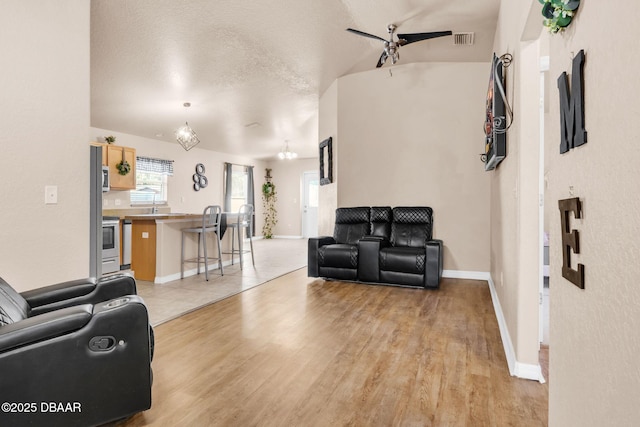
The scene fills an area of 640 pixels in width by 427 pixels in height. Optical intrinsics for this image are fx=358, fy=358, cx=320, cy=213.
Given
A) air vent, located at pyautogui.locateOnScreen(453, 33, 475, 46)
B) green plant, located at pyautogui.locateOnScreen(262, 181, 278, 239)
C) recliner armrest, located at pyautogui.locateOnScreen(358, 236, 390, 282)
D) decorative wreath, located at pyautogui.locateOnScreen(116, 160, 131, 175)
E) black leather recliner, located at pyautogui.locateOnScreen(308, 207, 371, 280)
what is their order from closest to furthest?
air vent, located at pyautogui.locateOnScreen(453, 33, 475, 46)
recliner armrest, located at pyautogui.locateOnScreen(358, 236, 390, 282)
black leather recliner, located at pyautogui.locateOnScreen(308, 207, 371, 280)
decorative wreath, located at pyautogui.locateOnScreen(116, 160, 131, 175)
green plant, located at pyautogui.locateOnScreen(262, 181, 278, 239)

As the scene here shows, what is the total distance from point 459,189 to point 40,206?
4556 mm

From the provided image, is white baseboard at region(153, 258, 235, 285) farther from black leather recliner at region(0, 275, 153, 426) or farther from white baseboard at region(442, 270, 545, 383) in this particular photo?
white baseboard at region(442, 270, 545, 383)

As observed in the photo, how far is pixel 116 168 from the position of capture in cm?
653

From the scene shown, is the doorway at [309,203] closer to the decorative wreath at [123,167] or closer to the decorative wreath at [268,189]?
the decorative wreath at [268,189]

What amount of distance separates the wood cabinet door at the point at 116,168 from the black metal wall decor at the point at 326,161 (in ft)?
12.2

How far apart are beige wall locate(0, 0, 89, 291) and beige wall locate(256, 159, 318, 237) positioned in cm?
877

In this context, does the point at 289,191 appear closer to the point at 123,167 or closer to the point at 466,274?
the point at 123,167

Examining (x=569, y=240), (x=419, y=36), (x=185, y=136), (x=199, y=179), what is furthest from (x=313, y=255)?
(x=199, y=179)

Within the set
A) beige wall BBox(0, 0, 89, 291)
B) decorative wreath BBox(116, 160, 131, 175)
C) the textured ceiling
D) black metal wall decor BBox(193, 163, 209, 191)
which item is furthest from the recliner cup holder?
black metal wall decor BBox(193, 163, 209, 191)

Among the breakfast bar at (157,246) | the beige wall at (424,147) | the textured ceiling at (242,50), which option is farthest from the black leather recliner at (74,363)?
the beige wall at (424,147)

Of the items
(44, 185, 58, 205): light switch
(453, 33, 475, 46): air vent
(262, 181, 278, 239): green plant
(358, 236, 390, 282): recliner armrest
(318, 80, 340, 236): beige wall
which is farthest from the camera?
(262, 181, 278, 239): green plant

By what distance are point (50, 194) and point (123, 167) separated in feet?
15.5

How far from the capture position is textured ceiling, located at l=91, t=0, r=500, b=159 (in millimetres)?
3369

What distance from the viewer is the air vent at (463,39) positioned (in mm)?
4039
